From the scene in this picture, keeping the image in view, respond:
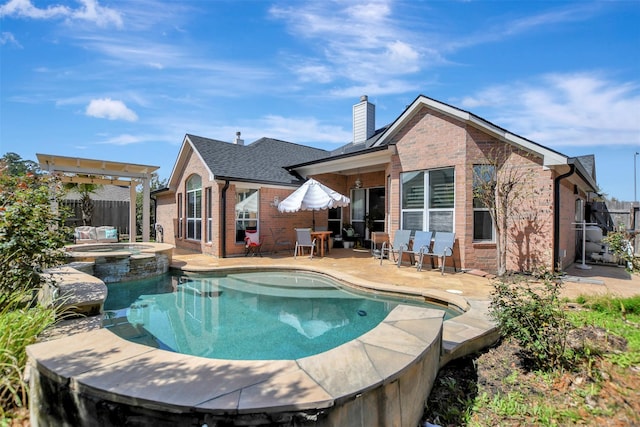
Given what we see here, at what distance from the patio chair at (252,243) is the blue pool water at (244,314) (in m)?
3.27

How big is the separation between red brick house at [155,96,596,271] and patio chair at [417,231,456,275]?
0.34 meters

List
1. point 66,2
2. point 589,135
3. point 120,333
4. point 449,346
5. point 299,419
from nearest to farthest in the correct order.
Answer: point 299,419, point 449,346, point 120,333, point 66,2, point 589,135

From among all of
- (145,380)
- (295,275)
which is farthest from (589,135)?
(145,380)

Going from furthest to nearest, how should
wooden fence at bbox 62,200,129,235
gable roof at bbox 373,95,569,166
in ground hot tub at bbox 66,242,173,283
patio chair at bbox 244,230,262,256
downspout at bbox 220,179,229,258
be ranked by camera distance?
wooden fence at bbox 62,200,129,235, patio chair at bbox 244,230,262,256, downspout at bbox 220,179,229,258, in ground hot tub at bbox 66,242,173,283, gable roof at bbox 373,95,569,166

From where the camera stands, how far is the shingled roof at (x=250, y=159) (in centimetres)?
1284

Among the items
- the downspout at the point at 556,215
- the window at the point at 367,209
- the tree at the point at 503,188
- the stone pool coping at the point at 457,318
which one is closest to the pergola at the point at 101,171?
the window at the point at 367,209

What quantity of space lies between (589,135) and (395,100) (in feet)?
49.3

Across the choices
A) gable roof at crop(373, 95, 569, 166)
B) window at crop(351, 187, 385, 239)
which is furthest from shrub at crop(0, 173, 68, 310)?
window at crop(351, 187, 385, 239)

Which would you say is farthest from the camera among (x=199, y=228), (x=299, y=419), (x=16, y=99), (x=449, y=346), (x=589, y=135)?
(x=589, y=135)

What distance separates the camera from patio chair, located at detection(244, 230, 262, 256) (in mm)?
12562

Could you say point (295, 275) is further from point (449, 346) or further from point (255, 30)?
point (255, 30)

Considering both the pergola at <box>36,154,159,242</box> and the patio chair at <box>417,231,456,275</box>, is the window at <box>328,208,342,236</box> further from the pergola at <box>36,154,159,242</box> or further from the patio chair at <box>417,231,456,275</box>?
the pergola at <box>36,154,159,242</box>

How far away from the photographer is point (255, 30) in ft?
29.2

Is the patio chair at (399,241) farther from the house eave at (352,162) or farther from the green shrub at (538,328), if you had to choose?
the green shrub at (538,328)
